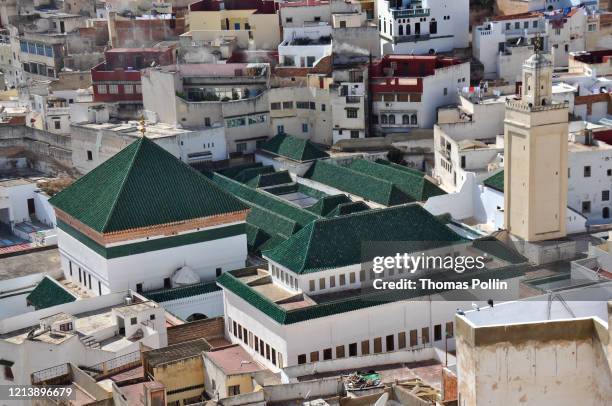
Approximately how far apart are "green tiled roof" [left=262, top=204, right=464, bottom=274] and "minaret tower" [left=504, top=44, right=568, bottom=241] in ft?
20.3

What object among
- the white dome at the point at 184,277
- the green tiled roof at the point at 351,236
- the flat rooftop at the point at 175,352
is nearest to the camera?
the flat rooftop at the point at 175,352

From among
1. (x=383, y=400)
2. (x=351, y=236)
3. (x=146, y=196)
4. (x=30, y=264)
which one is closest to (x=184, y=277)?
(x=146, y=196)

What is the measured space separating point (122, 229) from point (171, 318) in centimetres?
359

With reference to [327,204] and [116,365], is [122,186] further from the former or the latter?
[327,204]

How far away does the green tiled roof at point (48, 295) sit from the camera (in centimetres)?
4216

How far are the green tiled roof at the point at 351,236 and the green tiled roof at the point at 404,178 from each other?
1194 cm

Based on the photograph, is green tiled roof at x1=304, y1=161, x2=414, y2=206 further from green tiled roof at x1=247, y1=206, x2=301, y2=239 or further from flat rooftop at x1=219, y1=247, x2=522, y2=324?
flat rooftop at x1=219, y1=247, x2=522, y2=324

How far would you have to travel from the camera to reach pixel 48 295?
42.8 meters

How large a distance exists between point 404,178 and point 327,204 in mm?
4331

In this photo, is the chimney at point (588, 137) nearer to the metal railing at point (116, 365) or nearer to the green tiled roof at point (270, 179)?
the green tiled roof at point (270, 179)

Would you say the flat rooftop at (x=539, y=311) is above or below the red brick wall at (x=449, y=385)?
above

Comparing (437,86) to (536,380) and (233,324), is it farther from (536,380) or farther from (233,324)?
(536,380)

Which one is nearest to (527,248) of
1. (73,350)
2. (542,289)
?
(542,289)

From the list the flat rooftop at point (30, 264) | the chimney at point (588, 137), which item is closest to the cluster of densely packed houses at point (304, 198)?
the chimney at point (588, 137)
